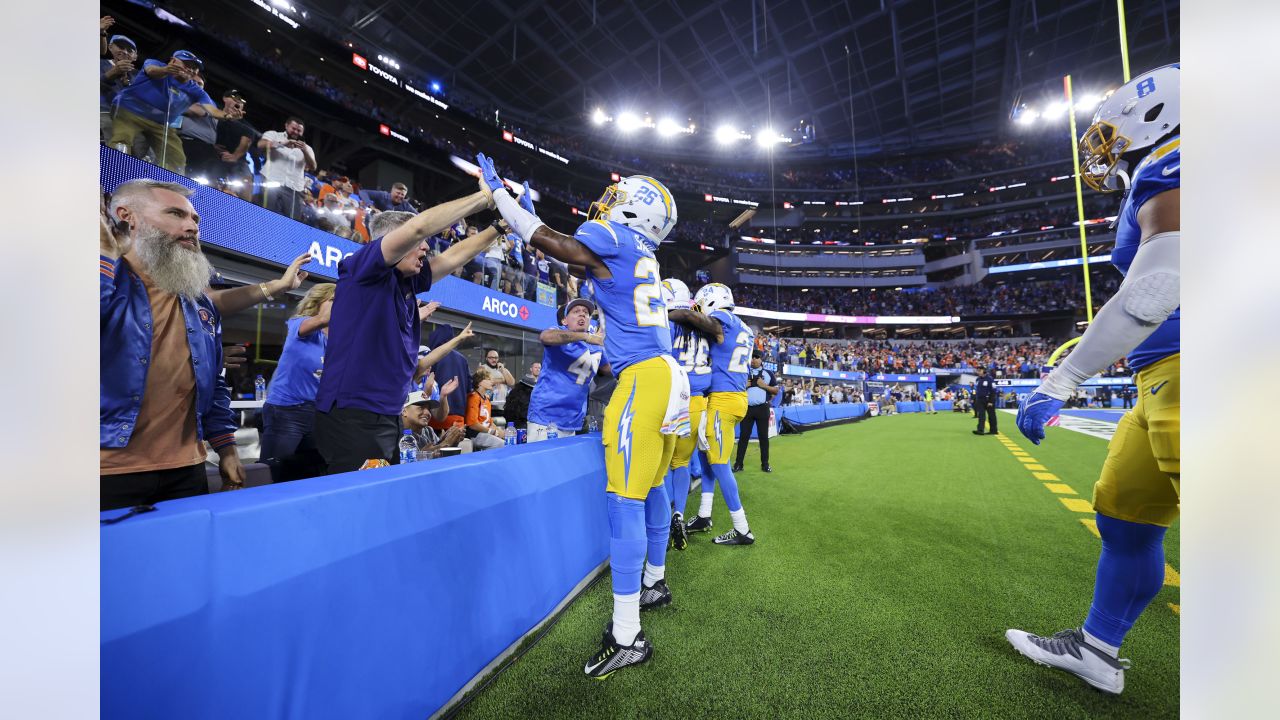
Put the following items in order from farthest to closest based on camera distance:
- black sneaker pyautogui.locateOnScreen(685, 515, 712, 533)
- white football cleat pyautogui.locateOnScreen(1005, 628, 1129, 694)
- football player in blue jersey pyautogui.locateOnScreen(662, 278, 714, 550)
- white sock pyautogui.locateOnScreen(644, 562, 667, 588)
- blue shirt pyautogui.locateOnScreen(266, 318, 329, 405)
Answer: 1. black sneaker pyautogui.locateOnScreen(685, 515, 712, 533)
2. football player in blue jersey pyautogui.locateOnScreen(662, 278, 714, 550)
3. blue shirt pyautogui.locateOnScreen(266, 318, 329, 405)
4. white sock pyautogui.locateOnScreen(644, 562, 667, 588)
5. white football cleat pyautogui.locateOnScreen(1005, 628, 1129, 694)

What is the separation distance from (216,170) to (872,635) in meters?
8.49

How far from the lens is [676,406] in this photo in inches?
86.3

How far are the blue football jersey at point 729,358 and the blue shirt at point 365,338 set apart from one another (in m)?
2.75

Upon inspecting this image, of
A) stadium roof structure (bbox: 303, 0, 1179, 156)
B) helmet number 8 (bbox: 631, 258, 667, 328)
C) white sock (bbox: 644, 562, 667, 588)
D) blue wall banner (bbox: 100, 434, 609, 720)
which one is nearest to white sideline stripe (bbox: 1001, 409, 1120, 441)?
white sock (bbox: 644, 562, 667, 588)

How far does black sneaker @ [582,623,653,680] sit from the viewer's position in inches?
72.4

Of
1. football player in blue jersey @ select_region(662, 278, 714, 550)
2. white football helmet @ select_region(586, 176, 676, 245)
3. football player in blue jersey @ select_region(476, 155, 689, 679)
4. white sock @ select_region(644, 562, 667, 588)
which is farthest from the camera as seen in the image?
football player in blue jersey @ select_region(662, 278, 714, 550)

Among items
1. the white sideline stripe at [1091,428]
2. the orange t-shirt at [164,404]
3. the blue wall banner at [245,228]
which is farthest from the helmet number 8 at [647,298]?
the white sideline stripe at [1091,428]

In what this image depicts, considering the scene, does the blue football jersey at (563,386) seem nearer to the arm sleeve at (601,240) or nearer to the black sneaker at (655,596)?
the arm sleeve at (601,240)

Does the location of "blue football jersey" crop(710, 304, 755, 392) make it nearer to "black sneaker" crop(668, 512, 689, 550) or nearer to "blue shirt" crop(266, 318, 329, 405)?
"black sneaker" crop(668, 512, 689, 550)

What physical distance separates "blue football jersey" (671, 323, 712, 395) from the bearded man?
9.87 ft

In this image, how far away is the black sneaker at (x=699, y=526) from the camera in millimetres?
3912

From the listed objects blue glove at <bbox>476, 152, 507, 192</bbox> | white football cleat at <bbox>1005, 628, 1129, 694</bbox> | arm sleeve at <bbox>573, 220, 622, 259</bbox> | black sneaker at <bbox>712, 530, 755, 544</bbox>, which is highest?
blue glove at <bbox>476, 152, 507, 192</bbox>

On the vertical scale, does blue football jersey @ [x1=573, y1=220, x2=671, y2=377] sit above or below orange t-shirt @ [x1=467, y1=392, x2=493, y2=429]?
above

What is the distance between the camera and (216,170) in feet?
20.1
